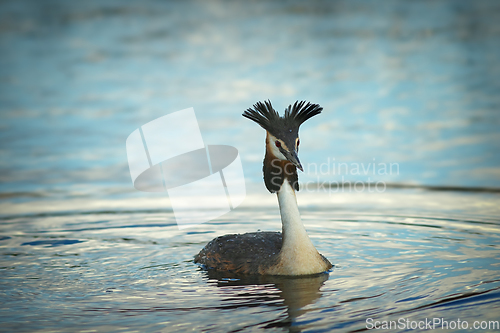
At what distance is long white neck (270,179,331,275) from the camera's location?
6605 mm

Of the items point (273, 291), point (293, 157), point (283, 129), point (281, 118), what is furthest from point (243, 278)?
point (281, 118)

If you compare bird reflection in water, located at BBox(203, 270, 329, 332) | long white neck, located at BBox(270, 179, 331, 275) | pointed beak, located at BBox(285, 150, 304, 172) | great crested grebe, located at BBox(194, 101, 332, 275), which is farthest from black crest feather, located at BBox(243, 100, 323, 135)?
bird reflection in water, located at BBox(203, 270, 329, 332)

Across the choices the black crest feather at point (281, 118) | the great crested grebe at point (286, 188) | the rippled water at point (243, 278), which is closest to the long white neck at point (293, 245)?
the great crested grebe at point (286, 188)

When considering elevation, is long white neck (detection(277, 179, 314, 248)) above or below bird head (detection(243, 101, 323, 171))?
below

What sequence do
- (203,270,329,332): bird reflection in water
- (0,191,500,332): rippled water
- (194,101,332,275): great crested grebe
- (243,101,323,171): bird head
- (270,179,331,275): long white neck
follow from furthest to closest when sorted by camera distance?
(270,179,331,275): long white neck, (194,101,332,275): great crested grebe, (243,101,323,171): bird head, (203,270,329,332): bird reflection in water, (0,191,500,332): rippled water

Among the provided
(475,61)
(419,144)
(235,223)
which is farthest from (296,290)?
(475,61)

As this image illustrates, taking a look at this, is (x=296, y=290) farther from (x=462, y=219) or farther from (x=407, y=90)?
(x=407, y=90)

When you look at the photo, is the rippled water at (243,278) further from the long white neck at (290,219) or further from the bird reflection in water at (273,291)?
the long white neck at (290,219)

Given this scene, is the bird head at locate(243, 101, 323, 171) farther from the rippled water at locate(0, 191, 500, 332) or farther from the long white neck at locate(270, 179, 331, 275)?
the rippled water at locate(0, 191, 500, 332)

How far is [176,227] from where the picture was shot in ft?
31.2

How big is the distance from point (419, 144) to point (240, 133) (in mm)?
4739

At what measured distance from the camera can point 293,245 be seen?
6.61 metres

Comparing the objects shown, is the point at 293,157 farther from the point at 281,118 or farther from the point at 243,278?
the point at 243,278

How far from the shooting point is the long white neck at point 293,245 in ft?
21.7
